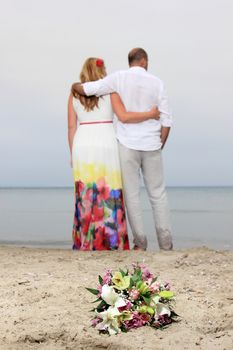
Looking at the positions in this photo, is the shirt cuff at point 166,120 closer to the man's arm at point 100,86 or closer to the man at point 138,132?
the man at point 138,132

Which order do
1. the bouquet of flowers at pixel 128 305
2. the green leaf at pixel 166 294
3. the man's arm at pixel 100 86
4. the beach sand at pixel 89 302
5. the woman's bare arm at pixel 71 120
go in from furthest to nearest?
the woman's bare arm at pixel 71 120
the man's arm at pixel 100 86
the green leaf at pixel 166 294
the bouquet of flowers at pixel 128 305
the beach sand at pixel 89 302

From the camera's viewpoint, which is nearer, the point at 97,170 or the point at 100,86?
the point at 100,86

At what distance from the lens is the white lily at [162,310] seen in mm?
4297

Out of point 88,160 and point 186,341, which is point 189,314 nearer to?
point 186,341

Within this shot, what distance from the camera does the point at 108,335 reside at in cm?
420

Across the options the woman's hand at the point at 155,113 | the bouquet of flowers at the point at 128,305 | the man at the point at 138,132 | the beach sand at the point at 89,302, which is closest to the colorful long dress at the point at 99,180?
the man at the point at 138,132

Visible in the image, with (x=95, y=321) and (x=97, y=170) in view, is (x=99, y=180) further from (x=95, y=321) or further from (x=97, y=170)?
(x=95, y=321)

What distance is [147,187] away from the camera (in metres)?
7.04

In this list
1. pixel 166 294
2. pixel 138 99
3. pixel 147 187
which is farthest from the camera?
pixel 147 187

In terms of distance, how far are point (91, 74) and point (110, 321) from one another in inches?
130

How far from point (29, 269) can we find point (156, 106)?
2286mm

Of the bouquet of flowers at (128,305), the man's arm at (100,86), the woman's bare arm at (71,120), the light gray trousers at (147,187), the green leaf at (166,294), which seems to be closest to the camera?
the bouquet of flowers at (128,305)

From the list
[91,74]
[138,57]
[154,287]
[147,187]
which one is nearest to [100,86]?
[91,74]

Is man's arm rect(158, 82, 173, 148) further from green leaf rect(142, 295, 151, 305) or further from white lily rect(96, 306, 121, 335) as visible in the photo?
white lily rect(96, 306, 121, 335)
